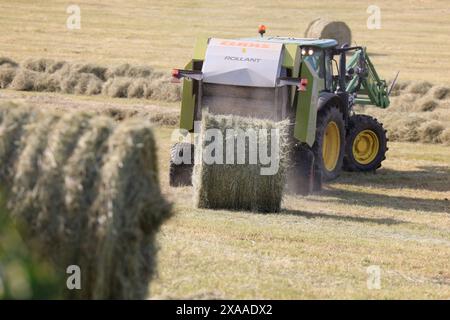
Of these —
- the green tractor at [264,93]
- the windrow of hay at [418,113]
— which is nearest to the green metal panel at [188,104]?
the green tractor at [264,93]

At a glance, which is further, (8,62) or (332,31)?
(332,31)

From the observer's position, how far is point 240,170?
489 inches

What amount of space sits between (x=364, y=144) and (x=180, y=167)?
3.97 meters

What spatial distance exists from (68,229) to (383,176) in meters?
11.4

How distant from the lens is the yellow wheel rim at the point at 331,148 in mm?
15906

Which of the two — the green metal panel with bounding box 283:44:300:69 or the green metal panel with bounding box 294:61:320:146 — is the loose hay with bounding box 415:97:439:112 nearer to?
the green metal panel with bounding box 294:61:320:146

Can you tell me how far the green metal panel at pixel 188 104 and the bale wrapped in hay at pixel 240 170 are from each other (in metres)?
2.22

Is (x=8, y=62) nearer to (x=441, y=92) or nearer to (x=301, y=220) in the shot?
(x=441, y=92)

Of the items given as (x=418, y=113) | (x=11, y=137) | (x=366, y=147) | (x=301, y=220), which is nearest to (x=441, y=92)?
(x=418, y=113)

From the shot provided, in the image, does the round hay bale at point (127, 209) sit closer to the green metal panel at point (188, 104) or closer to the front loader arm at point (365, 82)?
the green metal panel at point (188, 104)

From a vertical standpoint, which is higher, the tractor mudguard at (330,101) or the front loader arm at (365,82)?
the front loader arm at (365,82)

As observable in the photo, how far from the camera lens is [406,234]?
1154cm

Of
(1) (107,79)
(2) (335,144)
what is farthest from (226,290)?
(1) (107,79)

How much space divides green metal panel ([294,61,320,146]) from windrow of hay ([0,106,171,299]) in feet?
28.4
